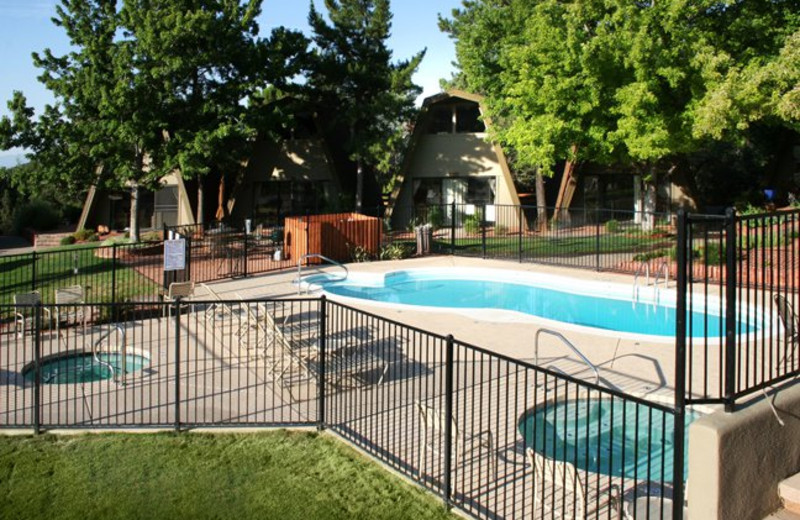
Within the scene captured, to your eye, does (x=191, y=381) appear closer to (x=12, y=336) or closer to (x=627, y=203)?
(x=12, y=336)

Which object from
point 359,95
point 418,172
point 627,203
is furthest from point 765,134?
point 359,95

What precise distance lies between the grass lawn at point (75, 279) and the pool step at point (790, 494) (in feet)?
45.5

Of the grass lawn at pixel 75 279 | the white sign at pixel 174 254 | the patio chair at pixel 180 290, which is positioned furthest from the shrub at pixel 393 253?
the patio chair at pixel 180 290

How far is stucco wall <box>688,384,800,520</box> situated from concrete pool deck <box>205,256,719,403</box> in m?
3.48

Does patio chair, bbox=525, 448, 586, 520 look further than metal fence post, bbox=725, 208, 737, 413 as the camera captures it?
Yes

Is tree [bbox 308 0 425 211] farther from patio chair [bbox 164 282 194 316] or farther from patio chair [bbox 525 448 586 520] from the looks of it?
patio chair [bbox 525 448 586 520]

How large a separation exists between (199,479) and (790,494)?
500 centimetres

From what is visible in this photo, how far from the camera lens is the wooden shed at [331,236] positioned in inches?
826

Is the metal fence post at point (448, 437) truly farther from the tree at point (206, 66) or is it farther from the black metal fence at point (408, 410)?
the tree at point (206, 66)

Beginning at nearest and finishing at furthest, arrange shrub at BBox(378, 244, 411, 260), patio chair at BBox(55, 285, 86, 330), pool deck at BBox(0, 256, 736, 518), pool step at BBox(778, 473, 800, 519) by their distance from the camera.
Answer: pool step at BBox(778, 473, 800, 519)
pool deck at BBox(0, 256, 736, 518)
patio chair at BBox(55, 285, 86, 330)
shrub at BBox(378, 244, 411, 260)

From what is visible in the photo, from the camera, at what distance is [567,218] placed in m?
30.6

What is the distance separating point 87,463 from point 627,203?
102 ft

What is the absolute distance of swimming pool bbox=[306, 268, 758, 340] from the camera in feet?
51.7

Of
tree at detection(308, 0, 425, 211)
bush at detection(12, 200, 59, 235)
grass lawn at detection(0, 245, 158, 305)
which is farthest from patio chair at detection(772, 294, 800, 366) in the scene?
bush at detection(12, 200, 59, 235)
